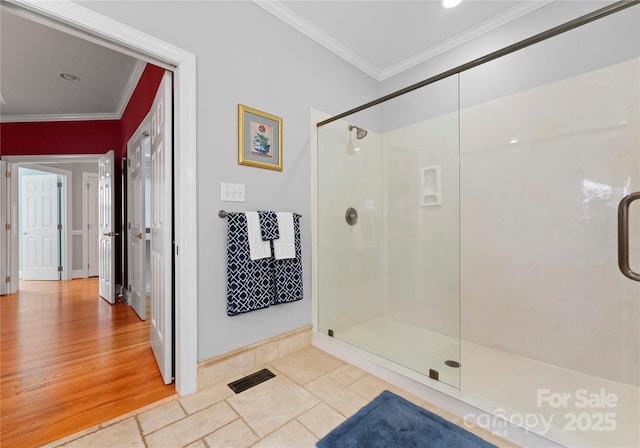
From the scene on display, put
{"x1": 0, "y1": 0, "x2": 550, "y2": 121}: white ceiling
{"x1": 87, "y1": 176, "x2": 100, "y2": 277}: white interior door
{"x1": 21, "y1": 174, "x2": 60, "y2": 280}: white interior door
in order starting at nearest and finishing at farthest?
{"x1": 0, "y1": 0, "x2": 550, "y2": 121}: white ceiling → {"x1": 21, "y1": 174, "x2": 60, "y2": 280}: white interior door → {"x1": 87, "y1": 176, "x2": 100, "y2": 277}: white interior door

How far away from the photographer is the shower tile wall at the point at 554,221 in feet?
5.40

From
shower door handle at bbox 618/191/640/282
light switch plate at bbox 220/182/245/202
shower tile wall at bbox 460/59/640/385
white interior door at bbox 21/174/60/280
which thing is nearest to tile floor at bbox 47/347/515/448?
shower door handle at bbox 618/191/640/282

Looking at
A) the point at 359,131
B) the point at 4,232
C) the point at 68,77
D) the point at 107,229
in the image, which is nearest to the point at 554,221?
the point at 359,131

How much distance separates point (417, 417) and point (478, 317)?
3.76 ft

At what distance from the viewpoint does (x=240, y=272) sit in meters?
1.81

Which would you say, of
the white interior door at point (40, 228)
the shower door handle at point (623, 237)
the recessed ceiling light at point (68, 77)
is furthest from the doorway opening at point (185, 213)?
the white interior door at point (40, 228)

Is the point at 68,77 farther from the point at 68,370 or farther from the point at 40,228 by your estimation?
the point at 40,228

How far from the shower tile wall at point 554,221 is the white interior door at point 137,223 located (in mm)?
3055

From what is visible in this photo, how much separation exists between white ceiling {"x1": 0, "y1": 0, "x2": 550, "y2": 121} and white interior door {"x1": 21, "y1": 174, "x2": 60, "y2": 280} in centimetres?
216

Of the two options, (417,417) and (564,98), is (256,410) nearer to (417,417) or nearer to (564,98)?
(417,417)

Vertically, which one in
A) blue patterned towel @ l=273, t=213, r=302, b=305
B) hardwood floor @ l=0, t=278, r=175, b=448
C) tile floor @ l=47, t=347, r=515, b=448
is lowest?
hardwood floor @ l=0, t=278, r=175, b=448

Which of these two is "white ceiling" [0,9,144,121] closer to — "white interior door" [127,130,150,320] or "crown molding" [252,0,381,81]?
"white interior door" [127,130,150,320]

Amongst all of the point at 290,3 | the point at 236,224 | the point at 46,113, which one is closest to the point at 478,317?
the point at 236,224

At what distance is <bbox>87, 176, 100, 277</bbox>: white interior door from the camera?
5523 millimetres
